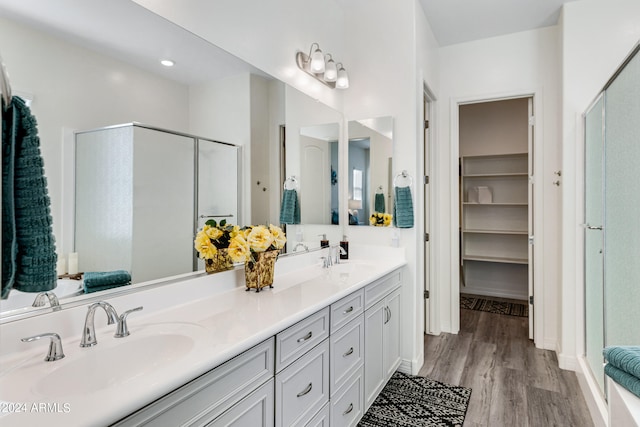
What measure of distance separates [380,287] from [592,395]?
1.43 m

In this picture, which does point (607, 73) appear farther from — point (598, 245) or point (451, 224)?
point (451, 224)

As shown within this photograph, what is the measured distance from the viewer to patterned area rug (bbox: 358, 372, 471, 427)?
81.8 inches

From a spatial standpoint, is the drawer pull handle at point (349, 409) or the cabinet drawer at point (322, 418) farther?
the drawer pull handle at point (349, 409)

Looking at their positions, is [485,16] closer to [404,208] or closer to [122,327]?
[404,208]

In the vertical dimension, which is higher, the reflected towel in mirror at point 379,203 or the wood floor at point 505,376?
the reflected towel in mirror at point 379,203

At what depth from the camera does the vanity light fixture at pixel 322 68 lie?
8.19 feet

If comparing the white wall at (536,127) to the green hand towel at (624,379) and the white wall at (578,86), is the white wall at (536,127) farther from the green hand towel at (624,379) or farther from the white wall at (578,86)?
the green hand towel at (624,379)

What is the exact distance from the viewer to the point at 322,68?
8.32 ft

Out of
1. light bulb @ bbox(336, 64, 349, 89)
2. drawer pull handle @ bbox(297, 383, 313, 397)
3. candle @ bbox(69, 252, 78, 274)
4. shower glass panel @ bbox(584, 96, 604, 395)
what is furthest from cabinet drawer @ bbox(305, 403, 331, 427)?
light bulb @ bbox(336, 64, 349, 89)

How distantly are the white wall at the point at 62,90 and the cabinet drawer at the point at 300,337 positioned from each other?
0.80 metres

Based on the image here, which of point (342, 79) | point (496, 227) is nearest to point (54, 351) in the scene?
point (342, 79)

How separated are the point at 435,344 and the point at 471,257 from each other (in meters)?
1.83

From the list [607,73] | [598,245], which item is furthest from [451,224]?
[607,73]

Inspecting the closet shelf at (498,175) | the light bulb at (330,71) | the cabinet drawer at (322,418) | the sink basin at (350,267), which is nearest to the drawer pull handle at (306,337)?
the cabinet drawer at (322,418)
